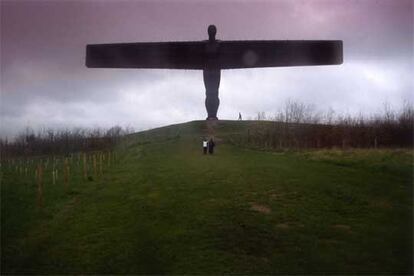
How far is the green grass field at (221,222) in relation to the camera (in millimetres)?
7398

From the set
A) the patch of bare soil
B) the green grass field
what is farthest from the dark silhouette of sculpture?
the patch of bare soil

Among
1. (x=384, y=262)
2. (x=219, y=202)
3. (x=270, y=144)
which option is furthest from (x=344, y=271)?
(x=270, y=144)

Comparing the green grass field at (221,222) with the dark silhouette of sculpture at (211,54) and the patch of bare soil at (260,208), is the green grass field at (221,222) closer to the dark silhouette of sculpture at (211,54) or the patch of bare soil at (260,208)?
the patch of bare soil at (260,208)

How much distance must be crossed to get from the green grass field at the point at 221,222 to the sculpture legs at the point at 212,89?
9.03 ft

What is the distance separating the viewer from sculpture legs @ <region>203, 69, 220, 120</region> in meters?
5.30

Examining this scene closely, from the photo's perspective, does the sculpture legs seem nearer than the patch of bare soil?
Yes

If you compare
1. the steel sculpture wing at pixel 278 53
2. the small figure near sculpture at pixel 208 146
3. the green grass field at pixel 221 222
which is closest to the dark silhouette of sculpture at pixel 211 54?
the steel sculpture wing at pixel 278 53

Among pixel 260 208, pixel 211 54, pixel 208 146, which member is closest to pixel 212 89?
pixel 211 54

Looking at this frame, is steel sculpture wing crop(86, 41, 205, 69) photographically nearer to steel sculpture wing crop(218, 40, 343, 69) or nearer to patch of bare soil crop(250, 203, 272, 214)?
steel sculpture wing crop(218, 40, 343, 69)

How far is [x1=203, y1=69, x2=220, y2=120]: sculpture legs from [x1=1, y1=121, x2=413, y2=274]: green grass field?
9.03 ft

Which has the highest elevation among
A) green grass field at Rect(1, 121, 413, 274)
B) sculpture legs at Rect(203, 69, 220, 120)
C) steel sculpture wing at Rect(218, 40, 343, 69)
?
steel sculpture wing at Rect(218, 40, 343, 69)

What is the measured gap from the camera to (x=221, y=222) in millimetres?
9805

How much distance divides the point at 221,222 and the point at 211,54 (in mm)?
5576

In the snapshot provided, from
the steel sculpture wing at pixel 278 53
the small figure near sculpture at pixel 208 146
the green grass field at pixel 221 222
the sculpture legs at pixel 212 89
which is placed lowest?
the green grass field at pixel 221 222
